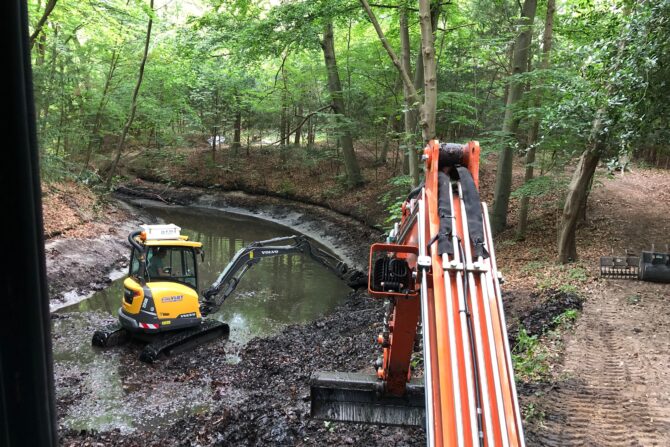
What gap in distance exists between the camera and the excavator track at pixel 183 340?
958 centimetres

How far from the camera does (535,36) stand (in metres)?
18.7

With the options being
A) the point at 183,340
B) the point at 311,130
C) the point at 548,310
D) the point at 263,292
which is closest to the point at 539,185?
the point at 548,310

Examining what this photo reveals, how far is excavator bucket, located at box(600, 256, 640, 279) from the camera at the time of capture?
11.0 metres

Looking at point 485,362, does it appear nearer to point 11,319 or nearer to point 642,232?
point 11,319

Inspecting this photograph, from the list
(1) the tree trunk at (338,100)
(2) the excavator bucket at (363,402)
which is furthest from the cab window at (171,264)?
(1) the tree trunk at (338,100)

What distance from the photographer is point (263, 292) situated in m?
15.0

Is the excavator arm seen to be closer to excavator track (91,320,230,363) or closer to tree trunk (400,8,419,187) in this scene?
excavator track (91,320,230,363)

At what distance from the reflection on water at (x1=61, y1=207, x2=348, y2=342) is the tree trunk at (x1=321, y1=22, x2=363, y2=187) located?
18.4ft

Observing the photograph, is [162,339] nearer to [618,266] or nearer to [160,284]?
[160,284]

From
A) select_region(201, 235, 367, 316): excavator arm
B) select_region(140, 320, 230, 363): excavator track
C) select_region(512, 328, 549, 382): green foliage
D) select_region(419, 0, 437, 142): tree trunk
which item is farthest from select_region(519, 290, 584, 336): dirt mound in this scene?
select_region(140, 320, 230, 363): excavator track

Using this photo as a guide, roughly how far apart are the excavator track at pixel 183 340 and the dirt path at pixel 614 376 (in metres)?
6.83

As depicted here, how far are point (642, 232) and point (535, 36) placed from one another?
27.5 feet

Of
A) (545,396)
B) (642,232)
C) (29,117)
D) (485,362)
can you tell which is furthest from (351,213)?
(29,117)

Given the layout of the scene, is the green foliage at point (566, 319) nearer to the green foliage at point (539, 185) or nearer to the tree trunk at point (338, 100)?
the green foliage at point (539, 185)
